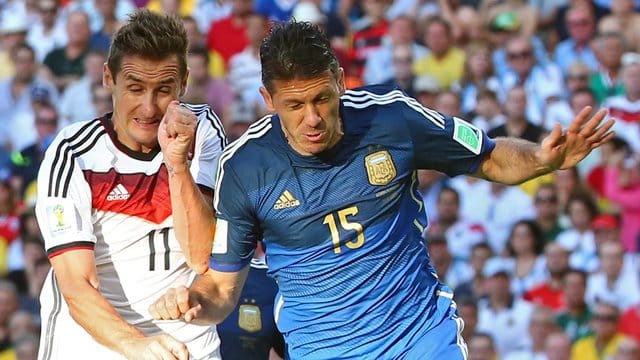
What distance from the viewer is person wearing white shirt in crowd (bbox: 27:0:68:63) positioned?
13664mm

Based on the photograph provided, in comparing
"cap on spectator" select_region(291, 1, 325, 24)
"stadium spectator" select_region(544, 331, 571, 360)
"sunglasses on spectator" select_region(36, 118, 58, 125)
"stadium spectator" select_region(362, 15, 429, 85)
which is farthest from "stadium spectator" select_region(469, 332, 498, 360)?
"sunglasses on spectator" select_region(36, 118, 58, 125)

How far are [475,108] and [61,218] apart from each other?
677 cm

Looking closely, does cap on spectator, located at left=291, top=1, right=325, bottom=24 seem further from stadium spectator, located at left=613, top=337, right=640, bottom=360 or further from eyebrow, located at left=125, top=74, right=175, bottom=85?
eyebrow, located at left=125, top=74, right=175, bottom=85

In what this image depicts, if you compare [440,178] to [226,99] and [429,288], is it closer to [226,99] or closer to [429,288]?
[226,99]

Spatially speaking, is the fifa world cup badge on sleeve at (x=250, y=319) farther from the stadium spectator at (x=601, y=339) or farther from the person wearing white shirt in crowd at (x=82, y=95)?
the person wearing white shirt in crowd at (x=82, y=95)

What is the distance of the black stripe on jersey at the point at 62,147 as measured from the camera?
19.2ft

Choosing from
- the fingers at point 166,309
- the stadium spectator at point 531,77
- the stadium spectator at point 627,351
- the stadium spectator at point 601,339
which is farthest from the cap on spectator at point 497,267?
the fingers at point 166,309

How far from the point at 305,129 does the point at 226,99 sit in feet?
23.6

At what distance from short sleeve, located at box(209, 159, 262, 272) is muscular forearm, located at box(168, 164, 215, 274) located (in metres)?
0.06

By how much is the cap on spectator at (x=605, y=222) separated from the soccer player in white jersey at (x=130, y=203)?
17.9ft

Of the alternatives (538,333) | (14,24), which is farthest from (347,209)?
(14,24)

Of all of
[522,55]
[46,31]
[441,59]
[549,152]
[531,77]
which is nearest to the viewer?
[549,152]

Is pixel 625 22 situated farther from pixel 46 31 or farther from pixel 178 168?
pixel 178 168

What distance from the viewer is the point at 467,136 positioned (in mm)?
5828
